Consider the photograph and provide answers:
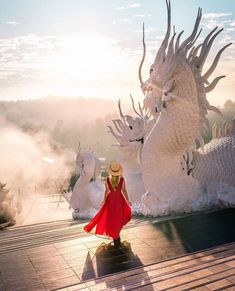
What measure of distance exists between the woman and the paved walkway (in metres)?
0.20

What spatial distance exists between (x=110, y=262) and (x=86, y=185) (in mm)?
6261

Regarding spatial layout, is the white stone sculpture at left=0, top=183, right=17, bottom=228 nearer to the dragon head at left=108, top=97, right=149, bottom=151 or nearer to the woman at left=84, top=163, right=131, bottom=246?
the dragon head at left=108, top=97, right=149, bottom=151

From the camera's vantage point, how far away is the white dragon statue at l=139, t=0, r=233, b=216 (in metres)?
5.60

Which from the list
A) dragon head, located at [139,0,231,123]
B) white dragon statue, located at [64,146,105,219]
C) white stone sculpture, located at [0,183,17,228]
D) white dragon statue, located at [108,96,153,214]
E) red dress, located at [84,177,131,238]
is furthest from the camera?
white stone sculpture, located at [0,183,17,228]

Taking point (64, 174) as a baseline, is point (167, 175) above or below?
above

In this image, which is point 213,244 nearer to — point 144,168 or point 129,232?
point 129,232

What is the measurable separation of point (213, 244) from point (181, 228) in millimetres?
767

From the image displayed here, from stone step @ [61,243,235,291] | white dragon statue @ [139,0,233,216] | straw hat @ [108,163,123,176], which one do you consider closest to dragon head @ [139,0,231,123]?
white dragon statue @ [139,0,233,216]

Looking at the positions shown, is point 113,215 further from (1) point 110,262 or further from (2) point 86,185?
(2) point 86,185

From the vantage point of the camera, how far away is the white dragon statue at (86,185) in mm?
9455

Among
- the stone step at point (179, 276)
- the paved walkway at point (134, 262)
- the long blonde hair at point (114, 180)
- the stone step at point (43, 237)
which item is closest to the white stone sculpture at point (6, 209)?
the stone step at point (43, 237)

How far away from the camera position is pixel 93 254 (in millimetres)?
3740

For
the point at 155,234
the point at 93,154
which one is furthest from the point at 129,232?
the point at 93,154

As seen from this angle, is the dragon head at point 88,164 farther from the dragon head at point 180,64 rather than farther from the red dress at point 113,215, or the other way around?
the red dress at point 113,215
